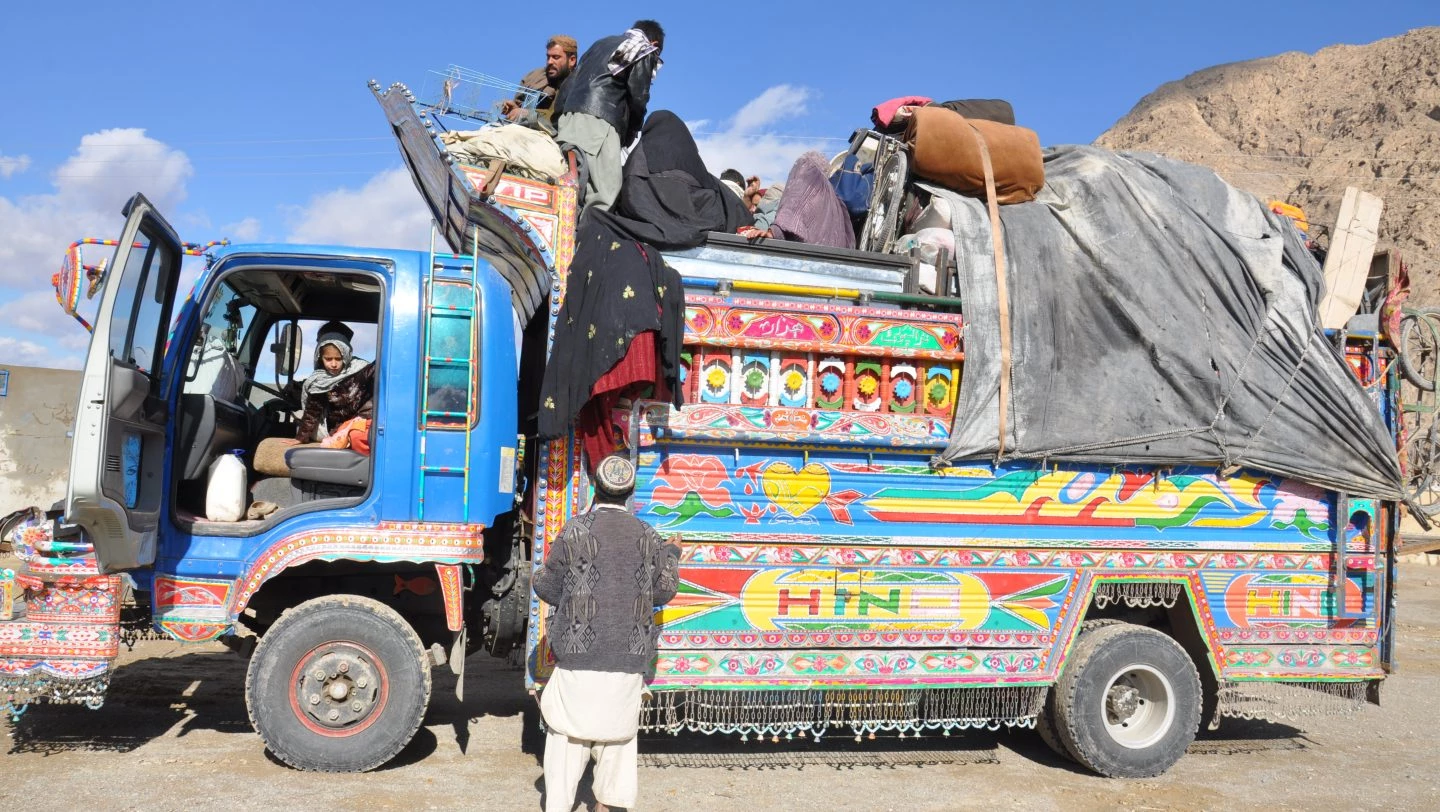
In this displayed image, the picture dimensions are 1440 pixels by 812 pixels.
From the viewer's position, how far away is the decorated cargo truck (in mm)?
4543

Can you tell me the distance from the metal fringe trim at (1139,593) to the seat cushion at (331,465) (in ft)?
12.3

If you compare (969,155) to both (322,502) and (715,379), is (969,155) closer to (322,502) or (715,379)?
(715,379)

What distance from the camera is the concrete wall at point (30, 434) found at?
1329 cm

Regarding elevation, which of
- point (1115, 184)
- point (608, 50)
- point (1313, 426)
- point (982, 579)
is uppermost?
point (608, 50)

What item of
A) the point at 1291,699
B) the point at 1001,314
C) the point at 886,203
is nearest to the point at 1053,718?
the point at 1291,699

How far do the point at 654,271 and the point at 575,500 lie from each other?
1128 mm

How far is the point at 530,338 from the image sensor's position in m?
6.03

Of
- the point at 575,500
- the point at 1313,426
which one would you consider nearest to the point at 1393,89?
the point at 1313,426

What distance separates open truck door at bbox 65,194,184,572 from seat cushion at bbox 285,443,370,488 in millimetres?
590

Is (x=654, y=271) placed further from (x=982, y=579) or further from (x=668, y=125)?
(x=982, y=579)

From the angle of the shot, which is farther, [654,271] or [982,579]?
[982,579]

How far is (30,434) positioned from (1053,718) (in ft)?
45.6

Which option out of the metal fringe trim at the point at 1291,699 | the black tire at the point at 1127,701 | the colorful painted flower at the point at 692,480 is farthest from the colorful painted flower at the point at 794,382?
the metal fringe trim at the point at 1291,699

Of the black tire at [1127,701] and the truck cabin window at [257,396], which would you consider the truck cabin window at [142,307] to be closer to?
the truck cabin window at [257,396]
